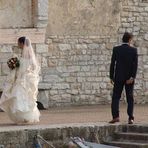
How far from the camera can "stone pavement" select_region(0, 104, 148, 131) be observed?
12625mm

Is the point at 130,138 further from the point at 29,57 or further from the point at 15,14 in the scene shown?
the point at 15,14

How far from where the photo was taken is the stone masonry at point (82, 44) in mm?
16859

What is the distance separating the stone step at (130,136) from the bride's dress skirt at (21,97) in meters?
1.51

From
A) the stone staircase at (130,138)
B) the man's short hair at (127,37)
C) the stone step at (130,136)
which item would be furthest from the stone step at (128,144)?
the man's short hair at (127,37)

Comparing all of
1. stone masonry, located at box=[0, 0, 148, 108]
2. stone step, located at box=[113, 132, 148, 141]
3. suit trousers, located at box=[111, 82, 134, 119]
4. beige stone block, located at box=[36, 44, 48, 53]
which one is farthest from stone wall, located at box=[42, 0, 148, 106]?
stone step, located at box=[113, 132, 148, 141]

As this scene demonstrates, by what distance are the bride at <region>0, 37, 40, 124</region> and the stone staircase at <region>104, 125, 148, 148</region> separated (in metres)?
1.47

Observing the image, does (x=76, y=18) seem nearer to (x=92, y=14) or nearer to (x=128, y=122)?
(x=92, y=14)

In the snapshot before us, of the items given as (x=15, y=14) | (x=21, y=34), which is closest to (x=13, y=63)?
(x=21, y=34)

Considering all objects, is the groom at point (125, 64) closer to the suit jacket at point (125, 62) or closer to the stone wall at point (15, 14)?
the suit jacket at point (125, 62)

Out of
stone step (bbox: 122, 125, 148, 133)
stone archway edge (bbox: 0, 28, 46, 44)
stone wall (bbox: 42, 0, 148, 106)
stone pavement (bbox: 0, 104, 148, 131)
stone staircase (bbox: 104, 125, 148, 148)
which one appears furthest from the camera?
stone wall (bbox: 42, 0, 148, 106)

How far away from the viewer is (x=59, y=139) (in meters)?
11.7

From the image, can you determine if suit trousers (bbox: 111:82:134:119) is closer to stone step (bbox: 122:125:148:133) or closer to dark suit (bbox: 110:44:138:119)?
dark suit (bbox: 110:44:138:119)

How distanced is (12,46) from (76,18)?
77.8 inches

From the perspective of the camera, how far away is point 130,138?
1195cm
